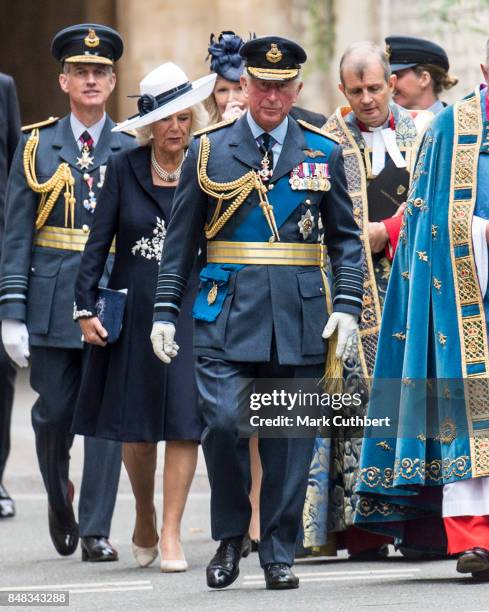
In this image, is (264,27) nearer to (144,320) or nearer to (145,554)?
(144,320)

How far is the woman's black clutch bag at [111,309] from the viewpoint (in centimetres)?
878

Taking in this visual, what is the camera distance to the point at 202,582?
8.24 metres

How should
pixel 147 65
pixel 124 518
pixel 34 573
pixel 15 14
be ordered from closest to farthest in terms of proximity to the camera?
pixel 34 573 → pixel 124 518 → pixel 147 65 → pixel 15 14

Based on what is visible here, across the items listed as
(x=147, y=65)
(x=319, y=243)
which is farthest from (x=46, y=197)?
(x=147, y=65)

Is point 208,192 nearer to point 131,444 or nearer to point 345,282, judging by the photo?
point 345,282

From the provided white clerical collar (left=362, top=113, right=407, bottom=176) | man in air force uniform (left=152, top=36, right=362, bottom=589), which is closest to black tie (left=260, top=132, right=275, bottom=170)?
man in air force uniform (left=152, top=36, right=362, bottom=589)

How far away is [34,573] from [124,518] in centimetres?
204

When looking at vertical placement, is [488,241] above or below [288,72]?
below

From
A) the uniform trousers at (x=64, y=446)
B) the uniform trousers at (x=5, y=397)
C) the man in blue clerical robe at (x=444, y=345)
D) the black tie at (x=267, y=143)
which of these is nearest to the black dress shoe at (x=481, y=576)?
the man in blue clerical robe at (x=444, y=345)

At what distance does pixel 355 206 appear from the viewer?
29.9 feet

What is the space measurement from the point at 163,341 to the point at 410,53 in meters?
3.22

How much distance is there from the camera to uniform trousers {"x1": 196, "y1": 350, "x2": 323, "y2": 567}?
25.5 feet

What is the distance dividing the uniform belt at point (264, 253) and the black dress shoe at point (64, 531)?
73.9 inches

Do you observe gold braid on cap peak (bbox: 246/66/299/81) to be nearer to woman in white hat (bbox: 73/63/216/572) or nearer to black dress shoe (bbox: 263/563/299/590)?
woman in white hat (bbox: 73/63/216/572)
